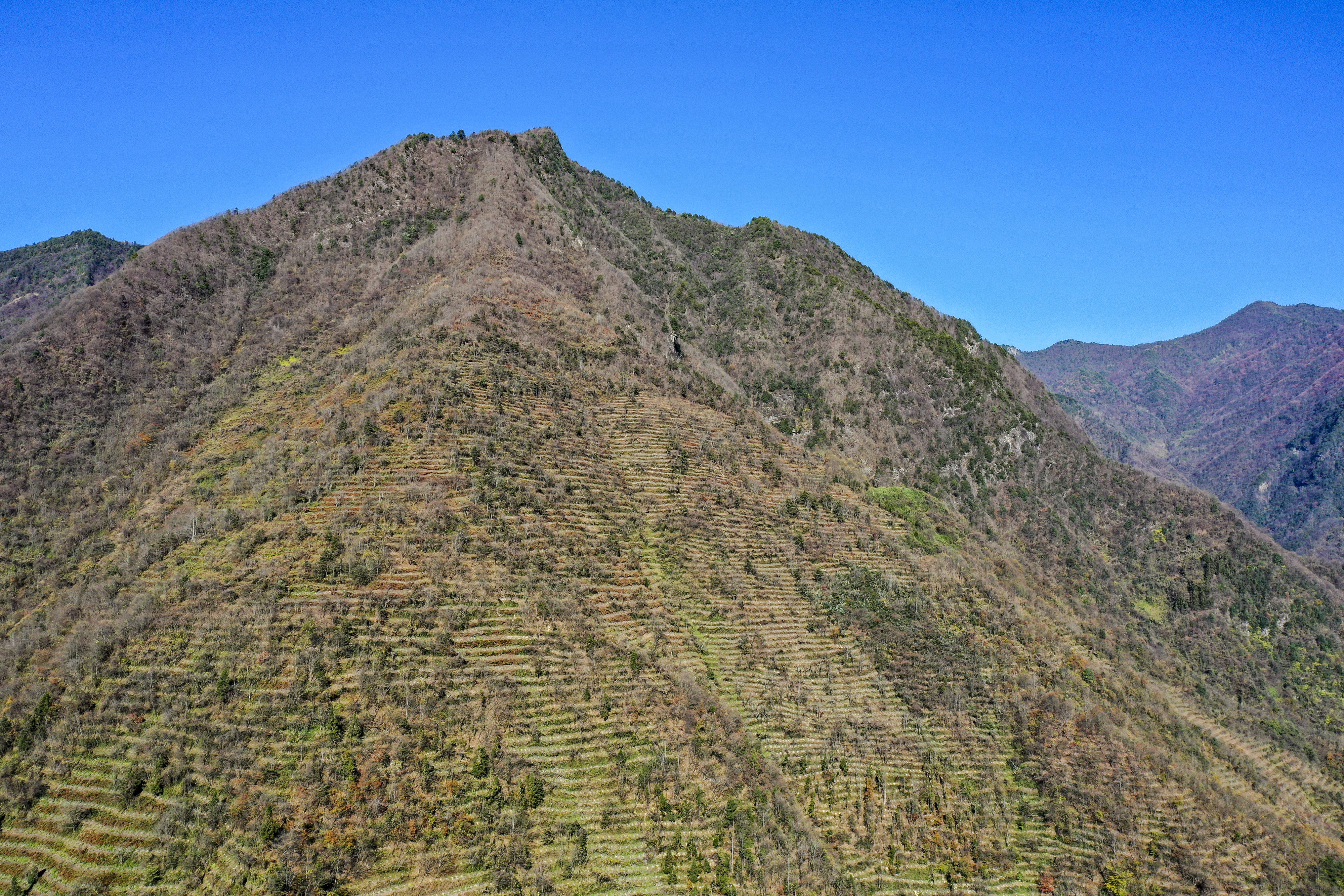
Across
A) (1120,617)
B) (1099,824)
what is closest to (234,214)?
(1099,824)

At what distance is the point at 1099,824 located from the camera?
18172 mm

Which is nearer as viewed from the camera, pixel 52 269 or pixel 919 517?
pixel 919 517

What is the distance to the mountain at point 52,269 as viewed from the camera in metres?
52.5

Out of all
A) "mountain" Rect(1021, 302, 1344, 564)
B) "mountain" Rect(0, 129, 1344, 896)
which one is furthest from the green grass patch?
"mountain" Rect(1021, 302, 1344, 564)

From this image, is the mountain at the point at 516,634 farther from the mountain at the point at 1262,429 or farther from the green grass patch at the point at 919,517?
the mountain at the point at 1262,429

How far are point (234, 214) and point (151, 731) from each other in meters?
38.9

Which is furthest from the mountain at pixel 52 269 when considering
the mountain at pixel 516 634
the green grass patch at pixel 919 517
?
the green grass patch at pixel 919 517

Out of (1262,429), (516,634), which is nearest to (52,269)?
(516,634)

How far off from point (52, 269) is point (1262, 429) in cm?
21453

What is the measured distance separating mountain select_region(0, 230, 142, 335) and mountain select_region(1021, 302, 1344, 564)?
148 m

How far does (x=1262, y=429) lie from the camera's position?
493ft

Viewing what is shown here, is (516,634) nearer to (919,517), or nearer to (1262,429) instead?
(919,517)

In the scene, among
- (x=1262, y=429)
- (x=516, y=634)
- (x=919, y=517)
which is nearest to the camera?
(x=516, y=634)

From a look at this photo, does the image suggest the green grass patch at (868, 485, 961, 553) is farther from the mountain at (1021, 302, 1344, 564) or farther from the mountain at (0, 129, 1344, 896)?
the mountain at (1021, 302, 1344, 564)
